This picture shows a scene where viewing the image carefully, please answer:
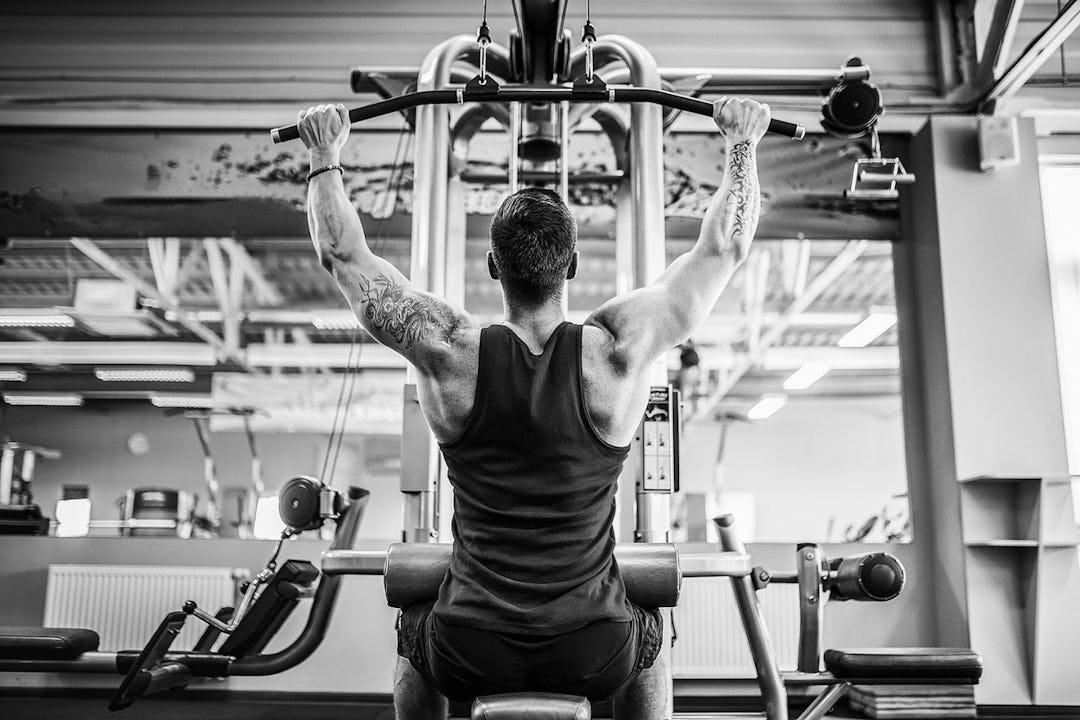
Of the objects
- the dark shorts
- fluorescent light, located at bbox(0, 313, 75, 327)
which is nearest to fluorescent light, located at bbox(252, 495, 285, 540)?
the dark shorts

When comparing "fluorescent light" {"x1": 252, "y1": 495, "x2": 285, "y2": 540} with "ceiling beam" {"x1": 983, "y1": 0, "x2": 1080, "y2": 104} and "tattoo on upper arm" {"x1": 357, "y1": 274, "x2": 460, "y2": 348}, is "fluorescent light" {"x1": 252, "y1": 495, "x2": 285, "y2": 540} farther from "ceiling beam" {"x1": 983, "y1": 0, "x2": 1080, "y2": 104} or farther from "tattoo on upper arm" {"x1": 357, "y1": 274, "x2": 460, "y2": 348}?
"ceiling beam" {"x1": 983, "y1": 0, "x2": 1080, "y2": 104}

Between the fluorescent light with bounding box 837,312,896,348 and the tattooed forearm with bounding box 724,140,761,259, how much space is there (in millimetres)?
6733

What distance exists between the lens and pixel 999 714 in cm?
394

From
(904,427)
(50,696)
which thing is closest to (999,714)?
(904,427)

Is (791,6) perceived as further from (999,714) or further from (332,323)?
(332,323)

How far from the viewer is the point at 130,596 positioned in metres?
4.21

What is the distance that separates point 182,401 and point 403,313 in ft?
35.7

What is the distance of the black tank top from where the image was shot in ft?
4.43

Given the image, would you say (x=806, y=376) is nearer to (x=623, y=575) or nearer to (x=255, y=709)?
(x=255, y=709)

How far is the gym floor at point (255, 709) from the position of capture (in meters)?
3.74

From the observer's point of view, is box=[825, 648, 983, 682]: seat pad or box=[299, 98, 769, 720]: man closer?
box=[299, 98, 769, 720]: man

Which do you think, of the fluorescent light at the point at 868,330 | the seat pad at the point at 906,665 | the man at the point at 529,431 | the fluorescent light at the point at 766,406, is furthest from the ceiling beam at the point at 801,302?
the man at the point at 529,431

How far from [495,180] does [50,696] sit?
3.21 metres

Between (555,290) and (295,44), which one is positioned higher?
(295,44)
